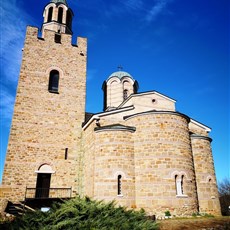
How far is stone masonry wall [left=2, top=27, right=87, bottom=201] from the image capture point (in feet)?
43.9

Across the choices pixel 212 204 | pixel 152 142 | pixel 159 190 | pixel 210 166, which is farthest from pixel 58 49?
pixel 212 204

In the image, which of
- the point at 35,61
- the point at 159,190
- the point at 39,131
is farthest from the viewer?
the point at 35,61

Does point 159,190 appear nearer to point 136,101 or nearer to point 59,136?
point 136,101

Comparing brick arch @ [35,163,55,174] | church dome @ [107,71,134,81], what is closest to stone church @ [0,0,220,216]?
brick arch @ [35,163,55,174]

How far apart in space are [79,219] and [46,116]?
9.59 m

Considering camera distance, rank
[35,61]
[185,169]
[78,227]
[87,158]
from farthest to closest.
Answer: [35,61], [87,158], [185,169], [78,227]

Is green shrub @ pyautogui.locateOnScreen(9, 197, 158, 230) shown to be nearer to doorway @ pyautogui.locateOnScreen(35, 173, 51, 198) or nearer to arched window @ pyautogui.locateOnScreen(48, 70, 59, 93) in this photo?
doorway @ pyautogui.locateOnScreen(35, 173, 51, 198)

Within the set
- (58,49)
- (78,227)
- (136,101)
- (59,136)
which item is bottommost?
(78,227)

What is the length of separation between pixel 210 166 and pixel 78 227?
1028 centimetres

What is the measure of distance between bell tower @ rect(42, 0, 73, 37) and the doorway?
38.6ft

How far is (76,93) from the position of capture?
1638 centimetres

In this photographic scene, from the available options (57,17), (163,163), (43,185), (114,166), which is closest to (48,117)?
(43,185)

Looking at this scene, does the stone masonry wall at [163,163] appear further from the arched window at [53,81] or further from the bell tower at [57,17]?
the bell tower at [57,17]

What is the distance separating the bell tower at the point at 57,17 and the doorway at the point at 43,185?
463 inches
